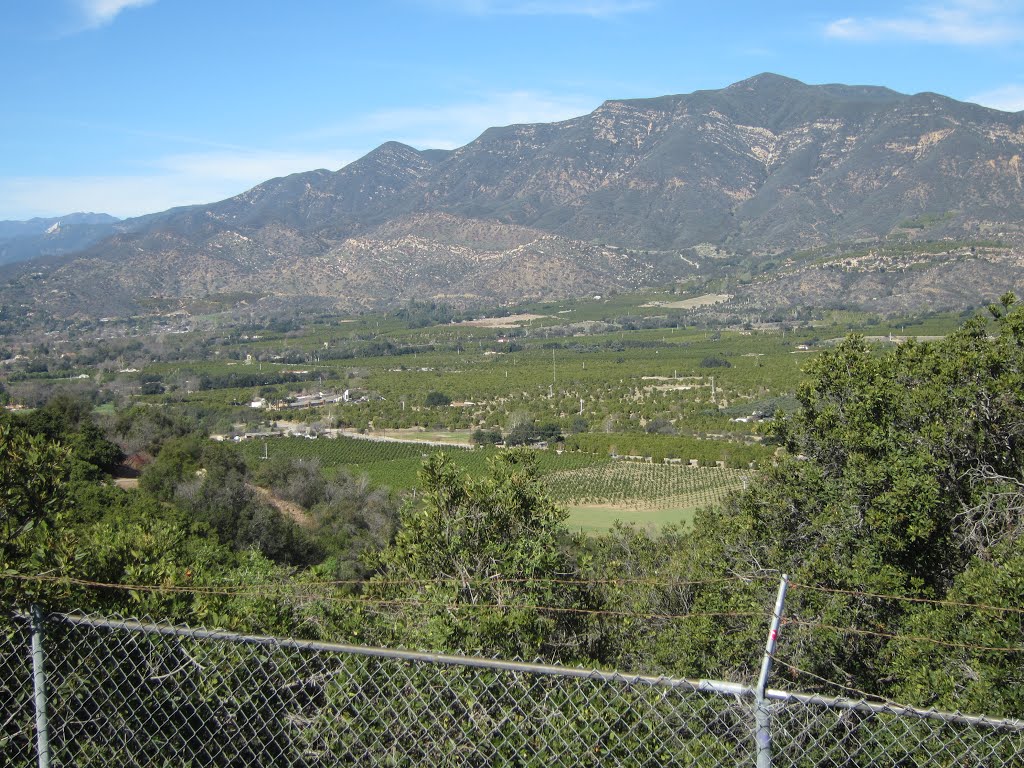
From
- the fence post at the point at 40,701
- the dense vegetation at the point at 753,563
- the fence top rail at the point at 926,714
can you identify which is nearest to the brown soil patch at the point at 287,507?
the dense vegetation at the point at 753,563

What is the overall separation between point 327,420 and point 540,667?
6209cm

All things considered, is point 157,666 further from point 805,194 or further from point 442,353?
point 805,194

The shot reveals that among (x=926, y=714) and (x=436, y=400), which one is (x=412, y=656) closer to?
(x=926, y=714)

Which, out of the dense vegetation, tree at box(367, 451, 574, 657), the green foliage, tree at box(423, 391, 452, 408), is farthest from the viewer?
tree at box(423, 391, 452, 408)

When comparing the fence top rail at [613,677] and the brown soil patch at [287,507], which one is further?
the brown soil patch at [287,507]

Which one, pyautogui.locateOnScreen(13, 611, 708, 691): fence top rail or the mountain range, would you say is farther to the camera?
the mountain range

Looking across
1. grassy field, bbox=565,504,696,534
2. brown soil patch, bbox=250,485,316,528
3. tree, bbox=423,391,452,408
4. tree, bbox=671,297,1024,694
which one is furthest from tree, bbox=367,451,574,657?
tree, bbox=423,391,452,408

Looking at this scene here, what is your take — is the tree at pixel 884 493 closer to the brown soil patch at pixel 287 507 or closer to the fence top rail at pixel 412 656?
the fence top rail at pixel 412 656

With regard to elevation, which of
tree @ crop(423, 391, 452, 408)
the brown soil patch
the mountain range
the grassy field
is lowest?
tree @ crop(423, 391, 452, 408)

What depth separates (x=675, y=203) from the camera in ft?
655

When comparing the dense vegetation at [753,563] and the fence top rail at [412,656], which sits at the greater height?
the fence top rail at [412,656]

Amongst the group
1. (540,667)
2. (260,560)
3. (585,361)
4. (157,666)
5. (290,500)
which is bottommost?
(585,361)

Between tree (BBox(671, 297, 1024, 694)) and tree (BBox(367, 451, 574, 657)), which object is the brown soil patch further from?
tree (BBox(367, 451, 574, 657))

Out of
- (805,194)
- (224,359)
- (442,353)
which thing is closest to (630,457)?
(442,353)
